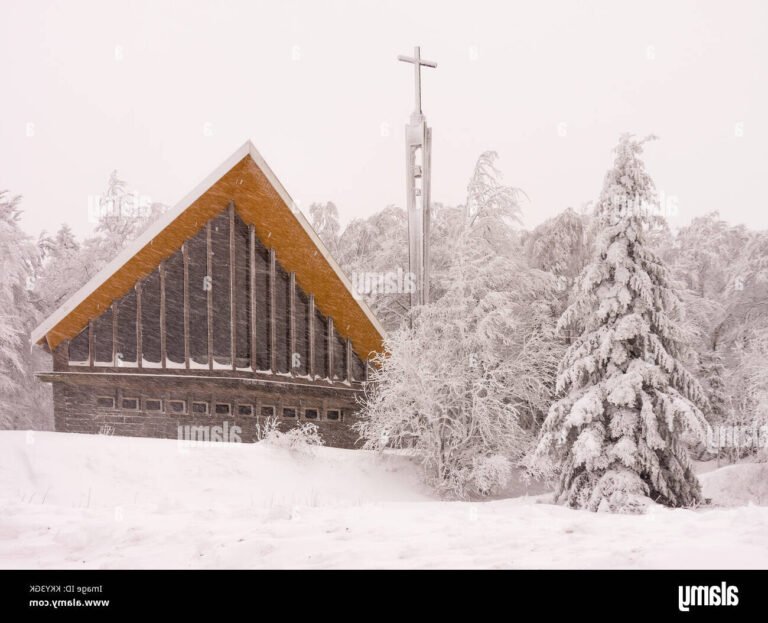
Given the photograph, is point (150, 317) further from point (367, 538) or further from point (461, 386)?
point (367, 538)

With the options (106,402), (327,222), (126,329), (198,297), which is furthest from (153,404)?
(327,222)

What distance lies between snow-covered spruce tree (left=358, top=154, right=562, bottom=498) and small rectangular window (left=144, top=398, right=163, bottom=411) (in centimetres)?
583

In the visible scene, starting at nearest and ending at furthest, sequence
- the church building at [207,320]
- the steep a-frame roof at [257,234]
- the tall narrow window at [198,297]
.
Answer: the steep a-frame roof at [257,234] → the church building at [207,320] → the tall narrow window at [198,297]

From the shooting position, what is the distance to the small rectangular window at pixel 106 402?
22.4 metres

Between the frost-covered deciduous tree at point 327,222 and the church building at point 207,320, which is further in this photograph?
the frost-covered deciduous tree at point 327,222

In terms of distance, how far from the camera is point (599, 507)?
17.4m

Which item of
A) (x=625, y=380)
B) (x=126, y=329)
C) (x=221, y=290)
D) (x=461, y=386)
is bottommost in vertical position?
(x=461, y=386)

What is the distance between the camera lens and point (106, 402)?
22.4 m

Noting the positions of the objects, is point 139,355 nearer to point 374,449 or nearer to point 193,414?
point 193,414

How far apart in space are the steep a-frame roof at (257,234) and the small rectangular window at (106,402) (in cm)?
189

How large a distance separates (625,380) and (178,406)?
12.3 meters

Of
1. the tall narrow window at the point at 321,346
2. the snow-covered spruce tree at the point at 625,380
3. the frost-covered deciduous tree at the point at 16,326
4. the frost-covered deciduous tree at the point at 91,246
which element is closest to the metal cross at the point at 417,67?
the tall narrow window at the point at 321,346
